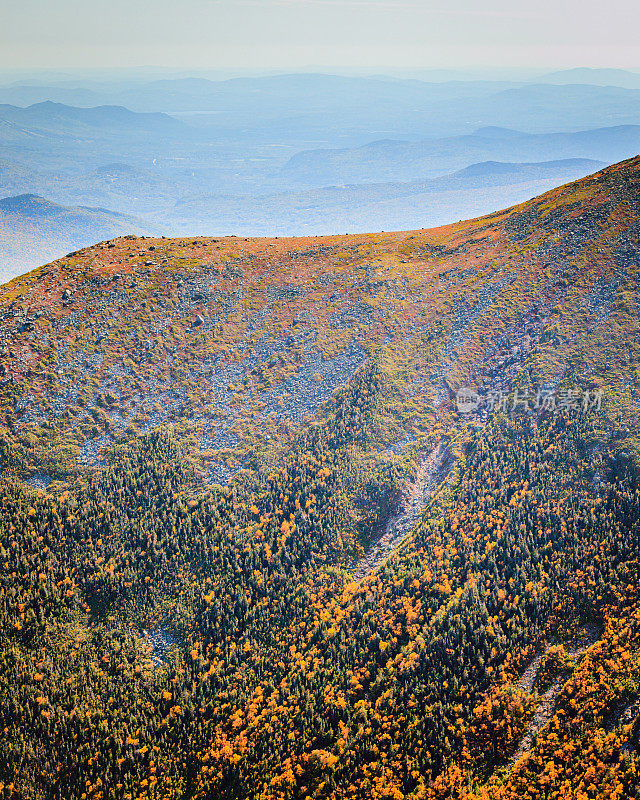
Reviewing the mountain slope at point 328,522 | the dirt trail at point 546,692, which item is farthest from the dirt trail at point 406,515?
the dirt trail at point 546,692

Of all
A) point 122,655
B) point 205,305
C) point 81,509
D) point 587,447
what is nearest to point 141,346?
point 205,305

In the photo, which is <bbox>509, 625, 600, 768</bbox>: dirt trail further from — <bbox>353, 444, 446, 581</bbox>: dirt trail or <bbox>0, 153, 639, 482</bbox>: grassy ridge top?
<bbox>0, 153, 639, 482</bbox>: grassy ridge top

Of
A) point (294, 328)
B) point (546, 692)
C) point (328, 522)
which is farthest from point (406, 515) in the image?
point (294, 328)

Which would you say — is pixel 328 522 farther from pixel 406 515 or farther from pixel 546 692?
pixel 546 692

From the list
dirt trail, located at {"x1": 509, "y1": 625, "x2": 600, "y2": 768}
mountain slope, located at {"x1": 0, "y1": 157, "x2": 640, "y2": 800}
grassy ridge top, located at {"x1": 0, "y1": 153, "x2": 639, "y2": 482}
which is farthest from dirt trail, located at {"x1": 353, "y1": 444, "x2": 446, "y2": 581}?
dirt trail, located at {"x1": 509, "y1": 625, "x2": 600, "y2": 768}

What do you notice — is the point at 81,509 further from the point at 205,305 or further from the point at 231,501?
the point at 205,305

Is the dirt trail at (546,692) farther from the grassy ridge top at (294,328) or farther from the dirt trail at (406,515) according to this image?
the grassy ridge top at (294,328)
